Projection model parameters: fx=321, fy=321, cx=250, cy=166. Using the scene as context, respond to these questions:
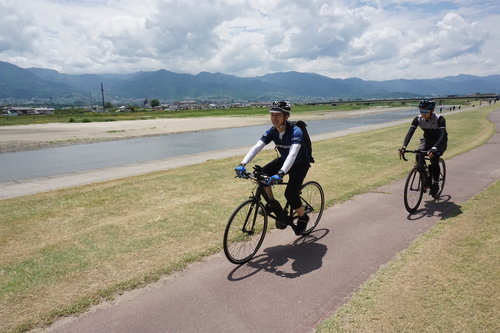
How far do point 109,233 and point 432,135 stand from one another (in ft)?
23.8

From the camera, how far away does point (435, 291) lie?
157 inches

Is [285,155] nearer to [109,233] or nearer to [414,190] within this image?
[414,190]

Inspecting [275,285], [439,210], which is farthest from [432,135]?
[275,285]

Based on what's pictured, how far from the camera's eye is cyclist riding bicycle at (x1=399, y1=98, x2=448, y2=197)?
6.96 metres

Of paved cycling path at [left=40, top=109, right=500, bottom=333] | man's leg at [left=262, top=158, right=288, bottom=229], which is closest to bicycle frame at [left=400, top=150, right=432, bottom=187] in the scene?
paved cycling path at [left=40, top=109, right=500, bottom=333]

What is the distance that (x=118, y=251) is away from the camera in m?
5.56

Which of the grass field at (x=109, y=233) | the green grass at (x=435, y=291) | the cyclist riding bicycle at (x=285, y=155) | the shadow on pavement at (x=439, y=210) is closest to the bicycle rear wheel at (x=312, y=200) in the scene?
the cyclist riding bicycle at (x=285, y=155)

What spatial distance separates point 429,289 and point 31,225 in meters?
7.54

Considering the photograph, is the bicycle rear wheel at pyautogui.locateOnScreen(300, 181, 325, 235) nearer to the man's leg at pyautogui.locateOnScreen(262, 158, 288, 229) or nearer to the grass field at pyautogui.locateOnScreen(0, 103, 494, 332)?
the man's leg at pyautogui.locateOnScreen(262, 158, 288, 229)

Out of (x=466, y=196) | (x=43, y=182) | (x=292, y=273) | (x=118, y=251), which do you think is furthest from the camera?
(x=43, y=182)

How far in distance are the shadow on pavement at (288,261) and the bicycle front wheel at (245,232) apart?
174mm

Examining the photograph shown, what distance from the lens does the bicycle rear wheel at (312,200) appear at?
239 inches

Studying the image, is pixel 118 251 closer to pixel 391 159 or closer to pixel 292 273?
pixel 292 273

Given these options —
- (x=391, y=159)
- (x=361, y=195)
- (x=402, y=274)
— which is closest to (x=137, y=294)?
(x=402, y=274)
